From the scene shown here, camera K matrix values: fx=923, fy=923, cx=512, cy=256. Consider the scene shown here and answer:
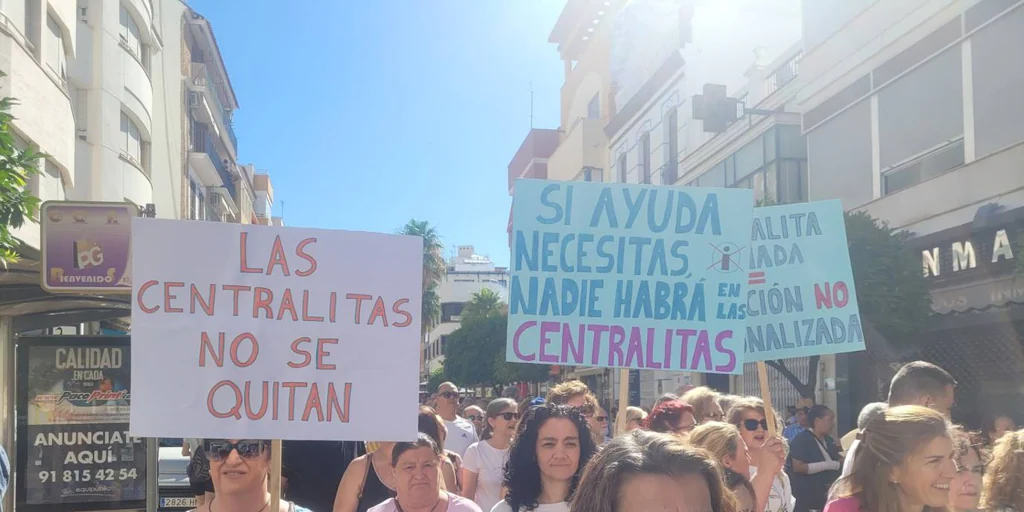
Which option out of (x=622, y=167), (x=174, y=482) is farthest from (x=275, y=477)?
(x=622, y=167)

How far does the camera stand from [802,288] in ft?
18.5

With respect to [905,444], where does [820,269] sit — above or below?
above

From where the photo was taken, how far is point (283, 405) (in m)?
3.63

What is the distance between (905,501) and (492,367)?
4594 cm

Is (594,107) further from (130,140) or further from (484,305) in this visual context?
(130,140)

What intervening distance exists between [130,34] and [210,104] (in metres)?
13.2

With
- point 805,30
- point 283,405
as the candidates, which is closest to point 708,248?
point 283,405

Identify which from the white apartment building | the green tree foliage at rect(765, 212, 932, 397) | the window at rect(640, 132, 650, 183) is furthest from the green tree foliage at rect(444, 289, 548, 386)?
the green tree foliage at rect(765, 212, 932, 397)

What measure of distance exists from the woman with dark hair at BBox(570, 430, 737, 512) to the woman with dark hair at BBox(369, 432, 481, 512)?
185 cm

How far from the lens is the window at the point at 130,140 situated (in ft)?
71.5

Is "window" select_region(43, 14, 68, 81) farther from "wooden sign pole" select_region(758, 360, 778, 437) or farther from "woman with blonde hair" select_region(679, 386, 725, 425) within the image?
"wooden sign pole" select_region(758, 360, 778, 437)

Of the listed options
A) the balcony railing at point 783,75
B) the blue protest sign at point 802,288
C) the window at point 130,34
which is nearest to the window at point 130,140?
the window at point 130,34

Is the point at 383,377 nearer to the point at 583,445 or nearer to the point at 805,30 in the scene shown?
the point at 583,445

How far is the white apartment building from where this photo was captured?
290ft
